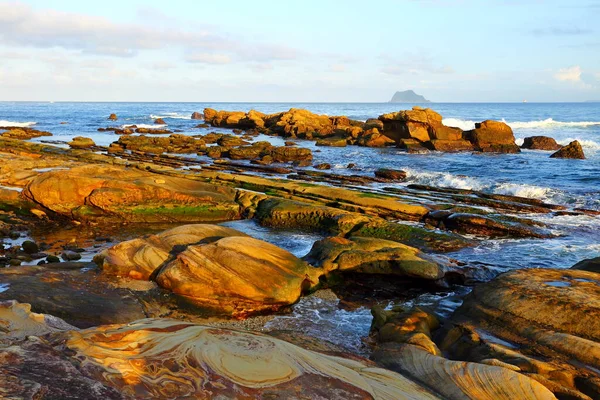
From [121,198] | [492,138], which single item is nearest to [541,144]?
[492,138]

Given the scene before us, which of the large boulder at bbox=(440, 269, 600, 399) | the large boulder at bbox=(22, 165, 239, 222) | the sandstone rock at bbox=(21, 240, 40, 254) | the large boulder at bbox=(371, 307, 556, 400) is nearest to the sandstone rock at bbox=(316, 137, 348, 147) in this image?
the large boulder at bbox=(22, 165, 239, 222)

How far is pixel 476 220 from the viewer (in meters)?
16.9

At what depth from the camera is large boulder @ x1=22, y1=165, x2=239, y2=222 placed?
17.3 m

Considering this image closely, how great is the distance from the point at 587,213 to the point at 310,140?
4040 cm

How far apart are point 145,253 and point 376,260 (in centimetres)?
553

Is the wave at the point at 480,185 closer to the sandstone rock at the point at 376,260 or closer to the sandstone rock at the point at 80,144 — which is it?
the sandstone rock at the point at 376,260

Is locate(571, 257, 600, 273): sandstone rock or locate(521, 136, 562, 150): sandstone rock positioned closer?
locate(571, 257, 600, 273): sandstone rock

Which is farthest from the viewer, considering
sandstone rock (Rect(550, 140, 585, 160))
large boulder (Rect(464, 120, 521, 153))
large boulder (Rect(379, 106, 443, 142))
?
large boulder (Rect(379, 106, 443, 142))

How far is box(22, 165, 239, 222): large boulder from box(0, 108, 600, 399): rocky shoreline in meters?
0.05

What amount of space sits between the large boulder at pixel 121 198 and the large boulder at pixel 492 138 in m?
34.9

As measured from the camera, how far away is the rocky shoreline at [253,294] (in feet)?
17.5

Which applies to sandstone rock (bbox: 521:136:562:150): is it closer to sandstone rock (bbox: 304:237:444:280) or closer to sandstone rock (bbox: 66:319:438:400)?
sandstone rock (bbox: 304:237:444:280)

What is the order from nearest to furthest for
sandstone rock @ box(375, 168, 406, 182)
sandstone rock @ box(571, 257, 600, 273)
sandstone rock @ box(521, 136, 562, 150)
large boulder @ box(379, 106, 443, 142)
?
sandstone rock @ box(571, 257, 600, 273)
sandstone rock @ box(375, 168, 406, 182)
sandstone rock @ box(521, 136, 562, 150)
large boulder @ box(379, 106, 443, 142)

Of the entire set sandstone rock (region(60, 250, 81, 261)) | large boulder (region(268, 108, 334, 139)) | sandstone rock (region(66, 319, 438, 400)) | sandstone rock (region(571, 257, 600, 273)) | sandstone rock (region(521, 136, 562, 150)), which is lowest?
sandstone rock (region(60, 250, 81, 261))
